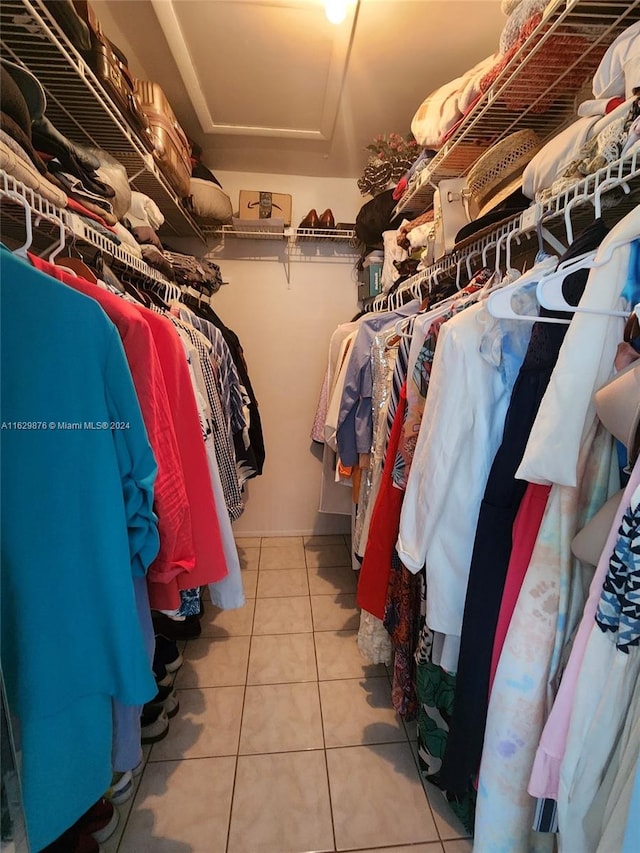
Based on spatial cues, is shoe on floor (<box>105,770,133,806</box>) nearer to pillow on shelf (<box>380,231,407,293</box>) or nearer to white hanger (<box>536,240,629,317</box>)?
white hanger (<box>536,240,629,317</box>)

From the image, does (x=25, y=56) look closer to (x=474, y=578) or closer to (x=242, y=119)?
(x=242, y=119)

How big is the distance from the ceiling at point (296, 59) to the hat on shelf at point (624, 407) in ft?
4.90

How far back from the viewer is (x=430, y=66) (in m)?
1.51

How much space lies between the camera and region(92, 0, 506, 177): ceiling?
4.14 ft

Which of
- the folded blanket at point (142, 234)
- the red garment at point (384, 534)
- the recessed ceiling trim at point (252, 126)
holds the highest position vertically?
the recessed ceiling trim at point (252, 126)

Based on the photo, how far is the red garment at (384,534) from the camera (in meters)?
1.07

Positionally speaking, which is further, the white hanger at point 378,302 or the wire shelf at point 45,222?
the white hanger at point 378,302

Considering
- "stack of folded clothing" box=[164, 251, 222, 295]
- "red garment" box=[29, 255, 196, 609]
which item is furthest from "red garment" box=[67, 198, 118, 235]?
"stack of folded clothing" box=[164, 251, 222, 295]

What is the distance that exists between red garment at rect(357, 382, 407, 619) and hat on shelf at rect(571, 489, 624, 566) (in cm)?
53

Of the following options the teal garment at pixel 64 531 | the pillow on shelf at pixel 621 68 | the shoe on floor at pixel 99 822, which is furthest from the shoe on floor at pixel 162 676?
the pillow on shelf at pixel 621 68

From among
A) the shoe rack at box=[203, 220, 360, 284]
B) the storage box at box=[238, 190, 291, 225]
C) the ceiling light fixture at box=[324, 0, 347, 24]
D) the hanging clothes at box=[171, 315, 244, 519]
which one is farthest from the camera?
the shoe rack at box=[203, 220, 360, 284]

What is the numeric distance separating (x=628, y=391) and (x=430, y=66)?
5.64 feet

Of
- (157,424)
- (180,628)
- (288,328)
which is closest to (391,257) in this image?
(288,328)

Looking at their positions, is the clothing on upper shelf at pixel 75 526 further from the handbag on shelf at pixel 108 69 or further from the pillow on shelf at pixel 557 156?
the pillow on shelf at pixel 557 156
